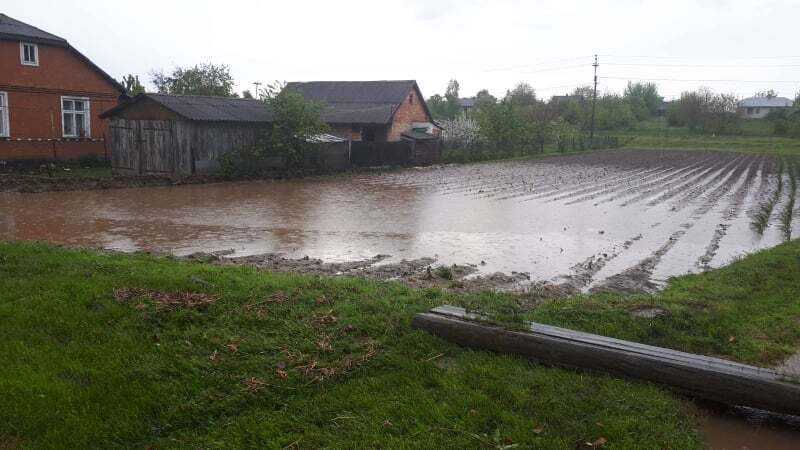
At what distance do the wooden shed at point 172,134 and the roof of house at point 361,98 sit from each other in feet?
42.8

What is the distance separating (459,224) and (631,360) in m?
9.22

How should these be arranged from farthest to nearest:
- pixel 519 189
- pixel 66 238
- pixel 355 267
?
1. pixel 519 189
2. pixel 66 238
3. pixel 355 267

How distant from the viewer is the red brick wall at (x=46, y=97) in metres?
23.7

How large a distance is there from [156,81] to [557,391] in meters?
41.5

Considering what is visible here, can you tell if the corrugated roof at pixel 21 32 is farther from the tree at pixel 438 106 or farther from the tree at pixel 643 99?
the tree at pixel 643 99

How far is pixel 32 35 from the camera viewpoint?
945 inches

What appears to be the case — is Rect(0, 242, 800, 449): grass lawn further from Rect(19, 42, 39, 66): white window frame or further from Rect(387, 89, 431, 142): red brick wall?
Rect(387, 89, 431, 142): red brick wall

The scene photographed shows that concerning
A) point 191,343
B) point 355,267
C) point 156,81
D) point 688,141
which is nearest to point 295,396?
point 191,343

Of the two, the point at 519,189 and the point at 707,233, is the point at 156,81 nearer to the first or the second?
the point at 519,189

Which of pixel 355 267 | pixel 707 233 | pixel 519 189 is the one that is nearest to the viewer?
pixel 355 267

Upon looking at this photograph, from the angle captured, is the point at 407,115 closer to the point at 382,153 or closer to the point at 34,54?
the point at 382,153

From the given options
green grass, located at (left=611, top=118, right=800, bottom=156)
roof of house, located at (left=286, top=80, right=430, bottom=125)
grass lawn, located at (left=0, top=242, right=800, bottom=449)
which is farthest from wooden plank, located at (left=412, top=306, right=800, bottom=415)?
green grass, located at (left=611, top=118, right=800, bottom=156)

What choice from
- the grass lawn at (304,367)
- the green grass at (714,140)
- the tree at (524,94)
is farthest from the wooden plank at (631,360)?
the tree at (524,94)

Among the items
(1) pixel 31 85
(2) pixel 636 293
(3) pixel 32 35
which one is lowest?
(2) pixel 636 293
